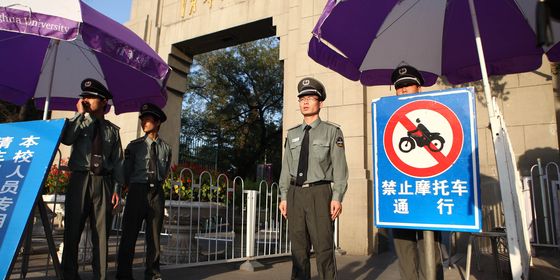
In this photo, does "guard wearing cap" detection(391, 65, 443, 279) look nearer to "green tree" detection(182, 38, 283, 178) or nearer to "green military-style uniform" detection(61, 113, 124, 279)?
"green military-style uniform" detection(61, 113, 124, 279)

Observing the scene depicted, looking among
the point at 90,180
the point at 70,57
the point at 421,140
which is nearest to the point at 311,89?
the point at 421,140

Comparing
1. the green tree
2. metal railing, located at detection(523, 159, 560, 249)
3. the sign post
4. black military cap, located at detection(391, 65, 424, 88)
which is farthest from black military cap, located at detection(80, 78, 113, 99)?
the green tree

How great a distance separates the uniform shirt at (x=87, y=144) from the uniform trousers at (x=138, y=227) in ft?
0.85

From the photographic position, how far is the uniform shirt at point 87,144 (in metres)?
3.52

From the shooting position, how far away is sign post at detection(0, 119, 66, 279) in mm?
2947

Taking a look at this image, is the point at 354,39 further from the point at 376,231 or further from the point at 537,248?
the point at 537,248

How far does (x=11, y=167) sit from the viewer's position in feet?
10.6

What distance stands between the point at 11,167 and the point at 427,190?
3.23 m

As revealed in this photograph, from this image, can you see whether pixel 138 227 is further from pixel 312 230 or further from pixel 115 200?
pixel 312 230

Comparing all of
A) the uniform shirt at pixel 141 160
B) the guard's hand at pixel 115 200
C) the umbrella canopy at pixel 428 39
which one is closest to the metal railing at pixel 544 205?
the umbrella canopy at pixel 428 39

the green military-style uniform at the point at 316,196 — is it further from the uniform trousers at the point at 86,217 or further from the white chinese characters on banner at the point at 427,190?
the uniform trousers at the point at 86,217

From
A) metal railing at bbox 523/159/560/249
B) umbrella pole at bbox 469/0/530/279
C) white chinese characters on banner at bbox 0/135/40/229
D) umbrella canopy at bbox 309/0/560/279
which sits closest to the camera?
umbrella pole at bbox 469/0/530/279

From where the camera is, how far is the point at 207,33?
34.9ft

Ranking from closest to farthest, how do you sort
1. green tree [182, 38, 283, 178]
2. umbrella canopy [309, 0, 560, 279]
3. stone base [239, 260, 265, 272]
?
umbrella canopy [309, 0, 560, 279]
stone base [239, 260, 265, 272]
green tree [182, 38, 283, 178]
